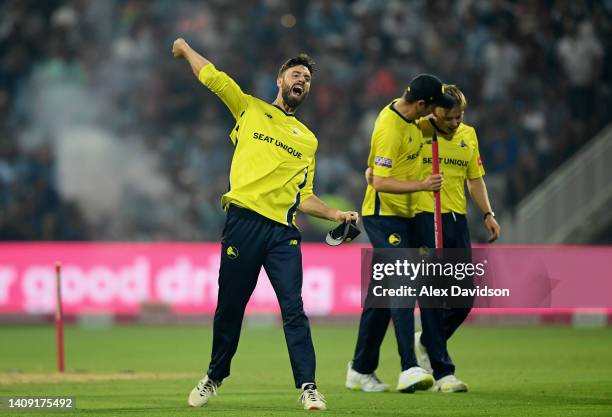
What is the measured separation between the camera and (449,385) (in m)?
10.2

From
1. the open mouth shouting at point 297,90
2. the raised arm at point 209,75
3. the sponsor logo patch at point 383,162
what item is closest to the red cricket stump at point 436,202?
the sponsor logo patch at point 383,162

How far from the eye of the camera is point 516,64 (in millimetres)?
23766

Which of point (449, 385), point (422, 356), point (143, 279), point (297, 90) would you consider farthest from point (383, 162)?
point (143, 279)

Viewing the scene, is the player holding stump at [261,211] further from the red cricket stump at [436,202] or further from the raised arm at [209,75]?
the red cricket stump at [436,202]

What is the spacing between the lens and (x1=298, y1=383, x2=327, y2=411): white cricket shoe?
8.66m

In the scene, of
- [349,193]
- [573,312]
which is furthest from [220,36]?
[573,312]

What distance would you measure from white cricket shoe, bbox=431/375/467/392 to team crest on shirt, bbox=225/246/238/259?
2.34 meters

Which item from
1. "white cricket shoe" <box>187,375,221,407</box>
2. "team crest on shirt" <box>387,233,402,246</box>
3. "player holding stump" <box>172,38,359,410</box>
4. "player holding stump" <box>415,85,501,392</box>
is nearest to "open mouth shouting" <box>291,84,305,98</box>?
"player holding stump" <box>172,38,359,410</box>

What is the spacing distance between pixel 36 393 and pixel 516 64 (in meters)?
15.3

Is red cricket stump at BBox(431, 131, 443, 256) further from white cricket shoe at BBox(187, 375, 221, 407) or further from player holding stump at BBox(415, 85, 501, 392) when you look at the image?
white cricket shoe at BBox(187, 375, 221, 407)

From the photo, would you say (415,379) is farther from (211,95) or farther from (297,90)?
(211,95)

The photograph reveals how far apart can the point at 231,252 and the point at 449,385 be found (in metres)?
Result: 2.39

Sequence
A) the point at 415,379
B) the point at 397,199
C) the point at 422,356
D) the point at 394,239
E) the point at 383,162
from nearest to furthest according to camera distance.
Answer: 1. the point at 383,162
2. the point at 415,379
3. the point at 394,239
4. the point at 397,199
5. the point at 422,356

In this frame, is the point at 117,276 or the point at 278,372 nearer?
the point at 278,372
